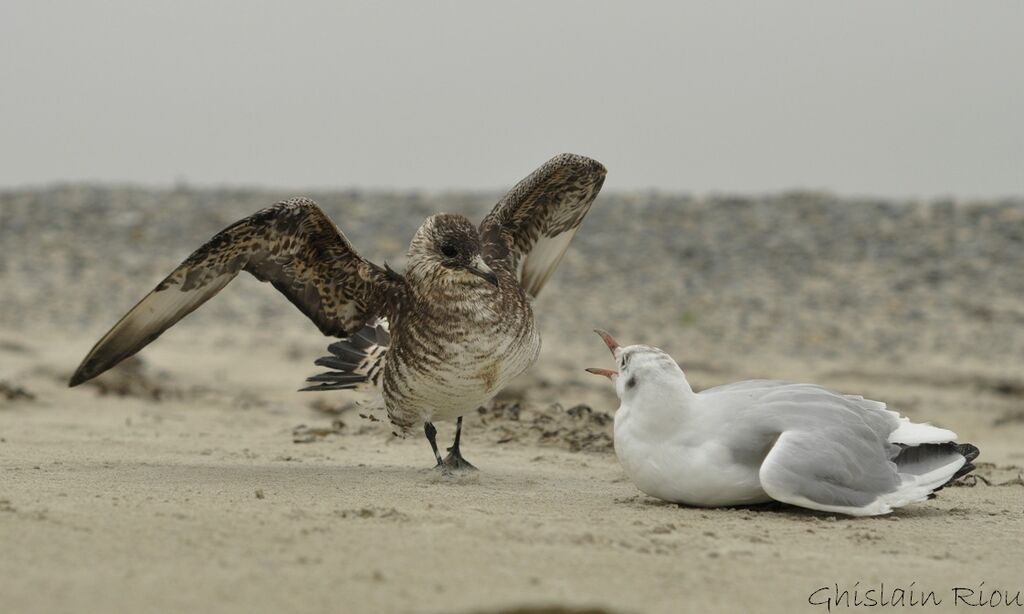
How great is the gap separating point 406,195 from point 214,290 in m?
12.2

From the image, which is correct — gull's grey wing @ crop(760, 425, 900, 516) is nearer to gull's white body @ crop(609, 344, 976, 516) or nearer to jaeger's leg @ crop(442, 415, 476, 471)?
gull's white body @ crop(609, 344, 976, 516)

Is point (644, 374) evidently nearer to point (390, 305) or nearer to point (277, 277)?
point (390, 305)

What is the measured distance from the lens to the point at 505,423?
7.28m

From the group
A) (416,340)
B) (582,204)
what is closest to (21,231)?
(582,204)

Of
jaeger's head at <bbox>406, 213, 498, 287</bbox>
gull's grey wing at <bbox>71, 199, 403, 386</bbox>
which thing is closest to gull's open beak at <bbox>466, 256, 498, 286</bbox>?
jaeger's head at <bbox>406, 213, 498, 287</bbox>

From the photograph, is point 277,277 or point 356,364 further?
point 277,277

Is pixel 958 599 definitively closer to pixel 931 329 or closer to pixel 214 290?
pixel 214 290

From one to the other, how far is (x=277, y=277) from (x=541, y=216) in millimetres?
1725

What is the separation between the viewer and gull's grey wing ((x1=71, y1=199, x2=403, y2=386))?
582 cm

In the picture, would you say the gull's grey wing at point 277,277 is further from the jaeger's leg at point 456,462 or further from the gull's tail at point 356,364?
the jaeger's leg at point 456,462

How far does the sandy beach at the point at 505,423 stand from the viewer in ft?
10.9

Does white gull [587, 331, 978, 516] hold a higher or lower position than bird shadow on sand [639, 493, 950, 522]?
higher

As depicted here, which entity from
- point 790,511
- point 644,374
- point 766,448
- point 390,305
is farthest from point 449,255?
point 790,511

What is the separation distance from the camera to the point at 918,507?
5020 millimetres
